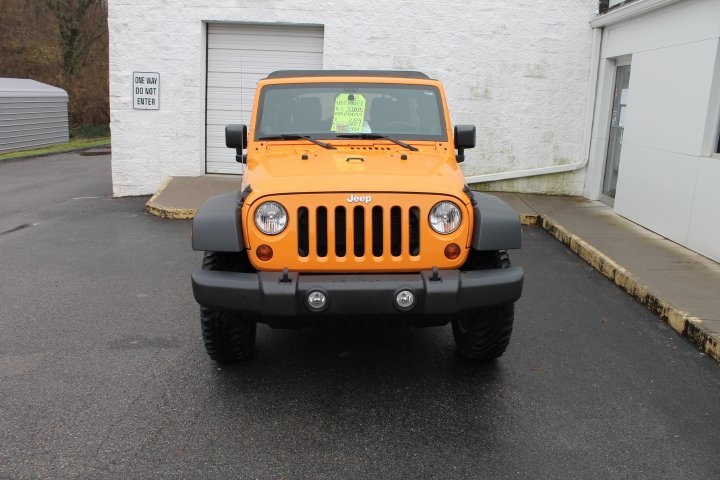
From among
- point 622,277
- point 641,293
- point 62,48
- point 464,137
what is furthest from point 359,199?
point 62,48

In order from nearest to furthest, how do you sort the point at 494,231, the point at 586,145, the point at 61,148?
the point at 494,231
the point at 586,145
the point at 61,148

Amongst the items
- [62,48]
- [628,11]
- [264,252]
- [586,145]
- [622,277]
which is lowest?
[622,277]

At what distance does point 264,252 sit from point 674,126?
636 centimetres

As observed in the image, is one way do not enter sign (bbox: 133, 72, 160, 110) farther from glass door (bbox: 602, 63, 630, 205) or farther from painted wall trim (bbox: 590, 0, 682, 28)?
glass door (bbox: 602, 63, 630, 205)

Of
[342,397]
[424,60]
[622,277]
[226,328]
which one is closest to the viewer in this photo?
[342,397]

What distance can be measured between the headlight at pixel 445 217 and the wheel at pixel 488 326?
309 millimetres

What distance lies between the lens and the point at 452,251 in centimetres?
386

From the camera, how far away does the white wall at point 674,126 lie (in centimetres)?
738

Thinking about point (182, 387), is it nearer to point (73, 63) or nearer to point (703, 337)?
point (703, 337)

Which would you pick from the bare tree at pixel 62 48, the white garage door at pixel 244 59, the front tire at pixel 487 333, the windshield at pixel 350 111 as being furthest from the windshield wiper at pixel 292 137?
the bare tree at pixel 62 48

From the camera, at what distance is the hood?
12.6 ft

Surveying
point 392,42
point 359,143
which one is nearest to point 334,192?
point 359,143

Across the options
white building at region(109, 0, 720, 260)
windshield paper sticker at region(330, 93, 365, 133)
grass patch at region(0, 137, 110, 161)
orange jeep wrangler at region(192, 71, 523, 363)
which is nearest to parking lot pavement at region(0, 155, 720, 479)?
orange jeep wrangler at region(192, 71, 523, 363)

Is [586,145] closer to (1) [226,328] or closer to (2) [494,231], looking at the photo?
(2) [494,231]
